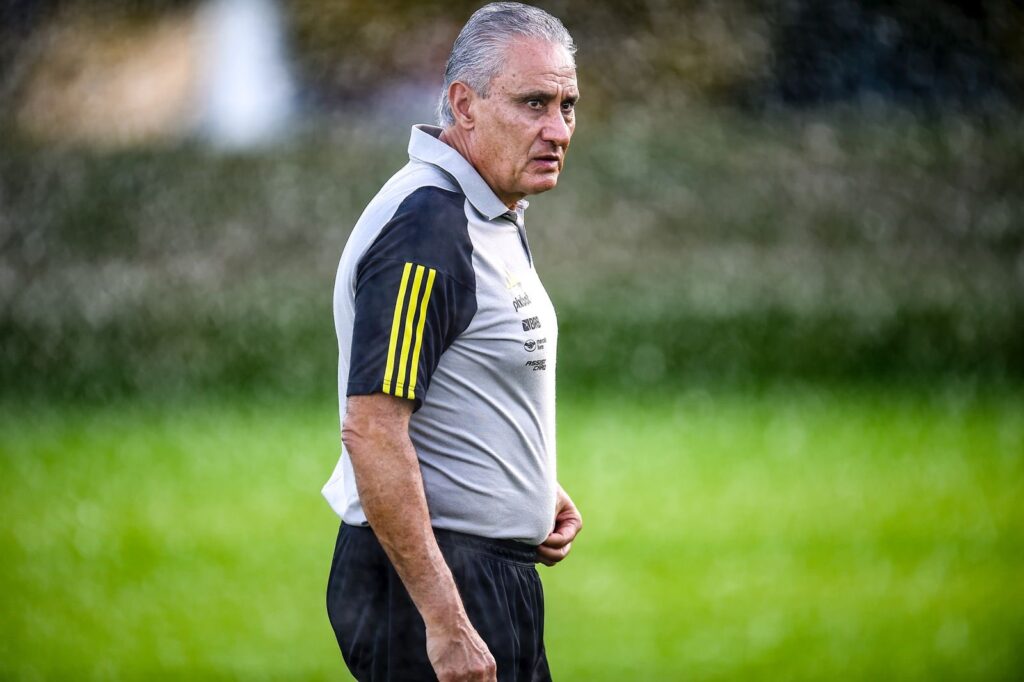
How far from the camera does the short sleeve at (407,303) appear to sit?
79.7 inches

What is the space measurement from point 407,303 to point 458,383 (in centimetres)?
20

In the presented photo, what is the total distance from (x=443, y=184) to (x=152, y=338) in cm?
1284

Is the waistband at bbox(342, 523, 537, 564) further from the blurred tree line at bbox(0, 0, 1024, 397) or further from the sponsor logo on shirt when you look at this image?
the blurred tree line at bbox(0, 0, 1024, 397)

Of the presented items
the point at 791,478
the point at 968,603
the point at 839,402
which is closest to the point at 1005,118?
the point at 839,402

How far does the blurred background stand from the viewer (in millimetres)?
6012

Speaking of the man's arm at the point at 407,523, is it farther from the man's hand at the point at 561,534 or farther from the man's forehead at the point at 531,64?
the man's forehead at the point at 531,64

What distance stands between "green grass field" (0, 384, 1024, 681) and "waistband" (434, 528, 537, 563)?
110 inches

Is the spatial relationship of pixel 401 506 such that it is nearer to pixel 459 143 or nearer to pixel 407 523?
pixel 407 523

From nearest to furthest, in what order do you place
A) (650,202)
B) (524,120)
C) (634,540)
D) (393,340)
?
(393,340) → (524,120) → (634,540) → (650,202)

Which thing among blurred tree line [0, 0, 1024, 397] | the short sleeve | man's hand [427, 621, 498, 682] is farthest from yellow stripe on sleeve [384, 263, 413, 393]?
blurred tree line [0, 0, 1024, 397]

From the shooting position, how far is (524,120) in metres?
2.24

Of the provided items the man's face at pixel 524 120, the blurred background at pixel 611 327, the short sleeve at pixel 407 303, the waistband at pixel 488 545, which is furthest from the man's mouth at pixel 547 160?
the blurred background at pixel 611 327

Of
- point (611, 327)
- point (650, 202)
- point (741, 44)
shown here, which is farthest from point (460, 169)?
point (741, 44)

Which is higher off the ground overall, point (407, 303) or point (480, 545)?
point (407, 303)
